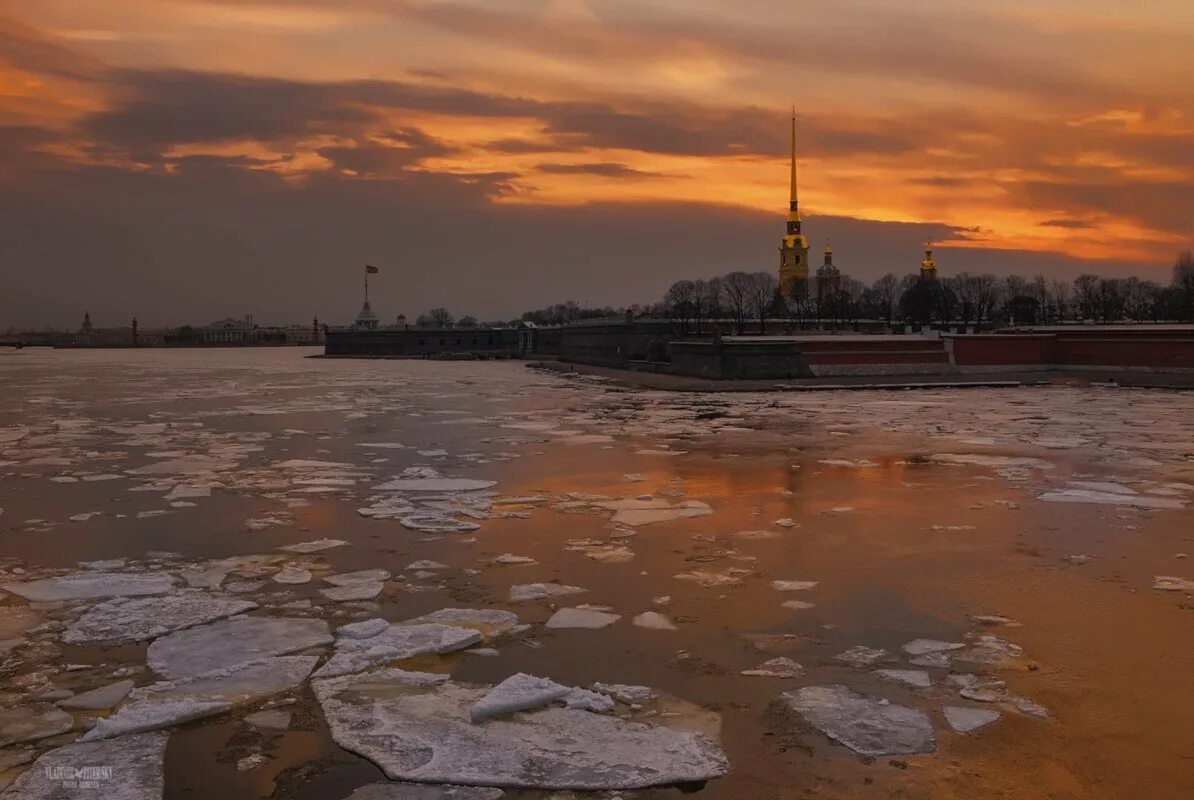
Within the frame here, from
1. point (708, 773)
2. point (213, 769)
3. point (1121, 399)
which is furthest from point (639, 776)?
point (1121, 399)

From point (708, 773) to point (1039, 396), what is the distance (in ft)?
84.6

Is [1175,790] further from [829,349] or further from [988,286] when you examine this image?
[988,286]

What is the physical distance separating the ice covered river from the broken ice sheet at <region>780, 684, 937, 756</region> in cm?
2

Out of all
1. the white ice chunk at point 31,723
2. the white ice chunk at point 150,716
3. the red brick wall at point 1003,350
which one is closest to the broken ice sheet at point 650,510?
the white ice chunk at point 150,716

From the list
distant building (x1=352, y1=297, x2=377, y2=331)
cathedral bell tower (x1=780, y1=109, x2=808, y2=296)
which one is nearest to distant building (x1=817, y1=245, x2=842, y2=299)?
cathedral bell tower (x1=780, y1=109, x2=808, y2=296)

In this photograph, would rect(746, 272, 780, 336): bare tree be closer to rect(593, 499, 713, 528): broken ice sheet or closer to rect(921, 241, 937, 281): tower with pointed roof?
rect(921, 241, 937, 281): tower with pointed roof

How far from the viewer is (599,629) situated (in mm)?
5887

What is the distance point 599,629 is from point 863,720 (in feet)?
6.10

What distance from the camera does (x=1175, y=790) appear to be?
12.5ft

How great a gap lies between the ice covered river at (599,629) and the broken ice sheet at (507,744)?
0.02 metres

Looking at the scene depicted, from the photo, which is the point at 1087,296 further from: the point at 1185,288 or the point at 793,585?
the point at 793,585

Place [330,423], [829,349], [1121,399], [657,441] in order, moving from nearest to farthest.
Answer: [657,441] < [330,423] < [1121,399] < [829,349]

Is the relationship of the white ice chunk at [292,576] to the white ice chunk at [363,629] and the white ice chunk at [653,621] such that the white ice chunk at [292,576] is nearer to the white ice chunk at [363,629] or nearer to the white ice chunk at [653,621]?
the white ice chunk at [363,629]

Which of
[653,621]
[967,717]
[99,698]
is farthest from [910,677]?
[99,698]
